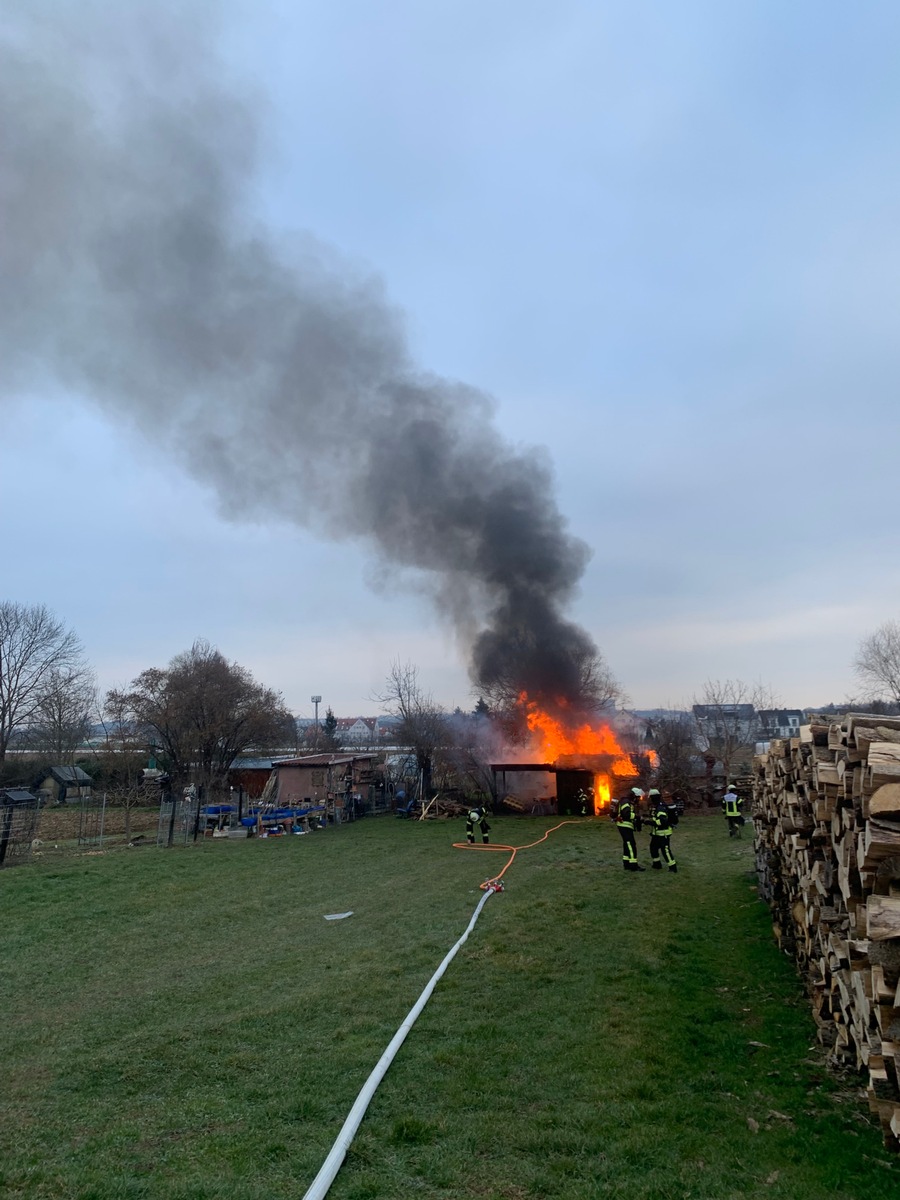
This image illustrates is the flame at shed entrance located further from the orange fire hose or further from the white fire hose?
the white fire hose

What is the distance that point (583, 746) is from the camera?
29391mm

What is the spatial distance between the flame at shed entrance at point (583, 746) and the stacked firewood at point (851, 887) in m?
19.1

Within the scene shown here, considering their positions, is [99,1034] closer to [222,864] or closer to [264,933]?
[264,933]

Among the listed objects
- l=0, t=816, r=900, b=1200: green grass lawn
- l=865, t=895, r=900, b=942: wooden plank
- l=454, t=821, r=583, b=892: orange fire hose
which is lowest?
l=454, t=821, r=583, b=892: orange fire hose

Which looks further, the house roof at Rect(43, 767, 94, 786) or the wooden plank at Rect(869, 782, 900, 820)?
the house roof at Rect(43, 767, 94, 786)

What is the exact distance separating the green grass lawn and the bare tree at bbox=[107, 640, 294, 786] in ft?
62.5

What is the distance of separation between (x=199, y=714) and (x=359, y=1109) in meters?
27.8

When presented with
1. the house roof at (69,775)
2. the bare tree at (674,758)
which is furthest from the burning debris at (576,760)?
the house roof at (69,775)

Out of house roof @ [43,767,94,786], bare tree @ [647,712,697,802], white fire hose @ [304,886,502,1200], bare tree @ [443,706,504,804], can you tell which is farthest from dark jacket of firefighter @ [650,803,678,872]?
house roof @ [43,767,94,786]

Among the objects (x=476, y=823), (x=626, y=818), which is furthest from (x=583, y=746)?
(x=626, y=818)

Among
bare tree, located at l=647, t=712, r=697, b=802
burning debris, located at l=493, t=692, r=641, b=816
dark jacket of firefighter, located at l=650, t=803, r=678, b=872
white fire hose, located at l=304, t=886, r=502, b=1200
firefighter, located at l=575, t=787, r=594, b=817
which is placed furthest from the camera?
bare tree, located at l=647, t=712, r=697, b=802

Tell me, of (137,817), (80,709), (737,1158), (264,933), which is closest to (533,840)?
(264,933)

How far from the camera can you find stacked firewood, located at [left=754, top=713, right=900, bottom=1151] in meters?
4.11

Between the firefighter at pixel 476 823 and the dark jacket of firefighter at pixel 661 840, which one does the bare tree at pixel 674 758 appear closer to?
the firefighter at pixel 476 823
